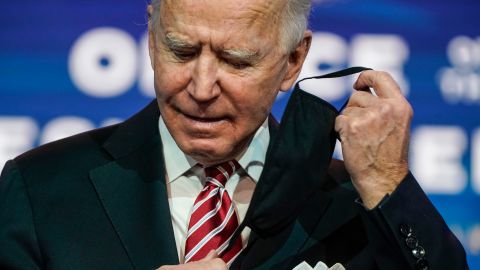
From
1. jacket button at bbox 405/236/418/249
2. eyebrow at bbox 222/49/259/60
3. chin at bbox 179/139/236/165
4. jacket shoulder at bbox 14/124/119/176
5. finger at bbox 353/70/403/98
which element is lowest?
jacket button at bbox 405/236/418/249

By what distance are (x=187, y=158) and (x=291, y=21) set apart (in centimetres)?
31

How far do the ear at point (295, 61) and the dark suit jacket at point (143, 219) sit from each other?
154mm

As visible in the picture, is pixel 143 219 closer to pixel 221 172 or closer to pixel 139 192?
pixel 139 192

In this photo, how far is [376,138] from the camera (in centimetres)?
160

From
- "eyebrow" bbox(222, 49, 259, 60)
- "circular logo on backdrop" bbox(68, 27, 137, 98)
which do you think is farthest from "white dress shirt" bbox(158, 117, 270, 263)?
"circular logo on backdrop" bbox(68, 27, 137, 98)

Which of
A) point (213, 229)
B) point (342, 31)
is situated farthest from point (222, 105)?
point (342, 31)

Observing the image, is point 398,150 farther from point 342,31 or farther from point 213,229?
point 342,31

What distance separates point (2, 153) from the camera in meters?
2.76

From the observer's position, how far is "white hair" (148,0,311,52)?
5.36 ft

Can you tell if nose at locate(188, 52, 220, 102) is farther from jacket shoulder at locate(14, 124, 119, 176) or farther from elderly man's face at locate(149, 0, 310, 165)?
jacket shoulder at locate(14, 124, 119, 176)

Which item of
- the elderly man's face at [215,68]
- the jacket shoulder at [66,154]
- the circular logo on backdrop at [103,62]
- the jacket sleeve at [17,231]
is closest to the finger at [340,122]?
the elderly man's face at [215,68]

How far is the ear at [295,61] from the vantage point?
67.4 inches

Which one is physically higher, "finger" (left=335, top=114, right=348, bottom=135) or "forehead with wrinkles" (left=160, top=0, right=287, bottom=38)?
"forehead with wrinkles" (left=160, top=0, right=287, bottom=38)

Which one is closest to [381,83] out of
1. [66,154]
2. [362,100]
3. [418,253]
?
[362,100]
